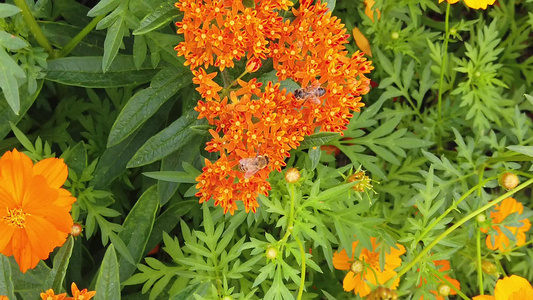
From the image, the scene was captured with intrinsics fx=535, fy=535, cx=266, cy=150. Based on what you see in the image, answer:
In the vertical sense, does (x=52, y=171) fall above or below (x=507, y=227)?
above

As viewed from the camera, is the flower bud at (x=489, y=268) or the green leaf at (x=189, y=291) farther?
the flower bud at (x=489, y=268)

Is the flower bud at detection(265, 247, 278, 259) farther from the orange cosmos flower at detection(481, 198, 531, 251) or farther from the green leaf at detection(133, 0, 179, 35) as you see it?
the orange cosmos flower at detection(481, 198, 531, 251)

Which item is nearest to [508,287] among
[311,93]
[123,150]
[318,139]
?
[318,139]

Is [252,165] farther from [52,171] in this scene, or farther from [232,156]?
[52,171]

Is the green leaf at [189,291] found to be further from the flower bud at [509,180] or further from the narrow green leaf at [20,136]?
the flower bud at [509,180]

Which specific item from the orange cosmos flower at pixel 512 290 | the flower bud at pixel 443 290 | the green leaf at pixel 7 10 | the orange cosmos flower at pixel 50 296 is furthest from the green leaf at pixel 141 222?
the orange cosmos flower at pixel 512 290

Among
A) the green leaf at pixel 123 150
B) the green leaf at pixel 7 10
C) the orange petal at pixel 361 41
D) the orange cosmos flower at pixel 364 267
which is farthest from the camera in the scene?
the orange petal at pixel 361 41

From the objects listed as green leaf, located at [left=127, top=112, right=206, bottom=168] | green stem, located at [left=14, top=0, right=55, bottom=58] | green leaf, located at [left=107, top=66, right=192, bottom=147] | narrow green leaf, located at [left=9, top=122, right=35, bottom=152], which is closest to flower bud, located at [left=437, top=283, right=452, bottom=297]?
→ green leaf, located at [left=127, top=112, right=206, bottom=168]
